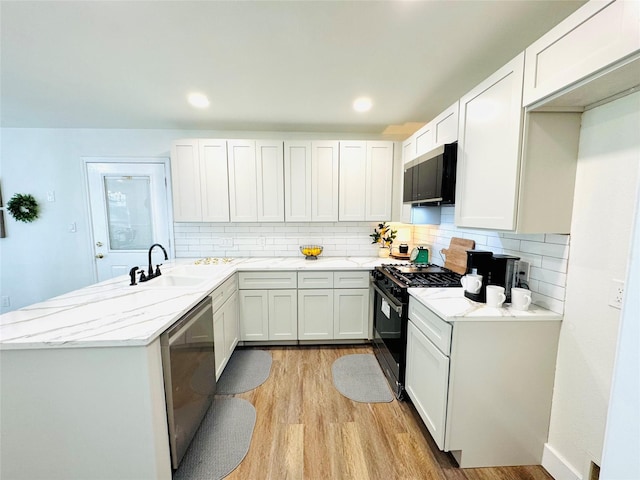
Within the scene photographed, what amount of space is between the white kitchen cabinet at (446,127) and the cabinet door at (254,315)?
2.23 metres

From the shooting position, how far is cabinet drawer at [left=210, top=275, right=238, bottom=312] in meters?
2.01

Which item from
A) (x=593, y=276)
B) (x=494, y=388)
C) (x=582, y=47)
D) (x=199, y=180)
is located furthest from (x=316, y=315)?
(x=582, y=47)

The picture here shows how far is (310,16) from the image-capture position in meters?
1.32

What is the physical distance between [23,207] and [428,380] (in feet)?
15.4

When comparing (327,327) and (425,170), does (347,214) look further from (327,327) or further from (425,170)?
(327,327)

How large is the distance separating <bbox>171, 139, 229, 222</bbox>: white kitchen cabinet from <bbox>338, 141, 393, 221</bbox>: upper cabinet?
1389 mm

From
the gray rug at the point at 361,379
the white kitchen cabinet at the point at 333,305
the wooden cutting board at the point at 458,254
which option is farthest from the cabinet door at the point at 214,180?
the wooden cutting board at the point at 458,254

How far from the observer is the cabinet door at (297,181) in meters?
2.83

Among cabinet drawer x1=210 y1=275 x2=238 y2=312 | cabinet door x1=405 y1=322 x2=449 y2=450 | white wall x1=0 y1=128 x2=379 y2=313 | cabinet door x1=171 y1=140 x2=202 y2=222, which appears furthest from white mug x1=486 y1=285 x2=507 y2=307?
cabinet door x1=171 y1=140 x2=202 y2=222

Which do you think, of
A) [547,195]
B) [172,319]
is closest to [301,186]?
[172,319]

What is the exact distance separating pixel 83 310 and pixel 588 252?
2.78 m

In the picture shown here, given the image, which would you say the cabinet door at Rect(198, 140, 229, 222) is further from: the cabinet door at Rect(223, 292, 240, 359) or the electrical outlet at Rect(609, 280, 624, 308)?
the electrical outlet at Rect(609, 280, 624, 308)

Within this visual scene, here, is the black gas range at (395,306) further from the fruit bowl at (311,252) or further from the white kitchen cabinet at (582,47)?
the white kitchen cabinet at (582,47)

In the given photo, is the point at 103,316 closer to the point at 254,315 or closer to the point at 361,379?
the point at 254,315
